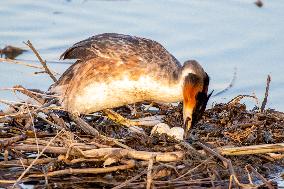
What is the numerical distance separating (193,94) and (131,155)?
1.08 meters

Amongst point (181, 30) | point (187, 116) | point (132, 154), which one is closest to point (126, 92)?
point (187, 116)

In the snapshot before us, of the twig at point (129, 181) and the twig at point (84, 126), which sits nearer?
the twig at point (129, 181)

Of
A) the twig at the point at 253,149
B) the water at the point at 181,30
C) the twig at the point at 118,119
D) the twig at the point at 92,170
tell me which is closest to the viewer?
the twig at the point at 92,170

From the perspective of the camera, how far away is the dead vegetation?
28.3 feet

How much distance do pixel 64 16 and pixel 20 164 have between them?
6922 mm

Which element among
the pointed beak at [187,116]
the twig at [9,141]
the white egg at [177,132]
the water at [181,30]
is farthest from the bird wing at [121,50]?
the water at [181,30]

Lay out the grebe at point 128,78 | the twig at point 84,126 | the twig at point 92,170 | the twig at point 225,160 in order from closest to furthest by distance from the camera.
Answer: the twig at point 225,160 < the twig at point 92,170 < the twig at point 84,126 < the grebe at point 128,78

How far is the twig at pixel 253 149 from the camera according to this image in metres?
8.90

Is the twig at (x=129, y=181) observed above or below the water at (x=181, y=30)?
below

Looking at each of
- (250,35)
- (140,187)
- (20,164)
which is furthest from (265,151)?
(250,35)

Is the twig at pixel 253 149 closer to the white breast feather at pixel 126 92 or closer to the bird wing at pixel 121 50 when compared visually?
the white breast feather at pixel 126 92

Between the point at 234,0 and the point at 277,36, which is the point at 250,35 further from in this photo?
the point at 234,0

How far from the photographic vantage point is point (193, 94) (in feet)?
31.1

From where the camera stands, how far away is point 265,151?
8.94 metres
